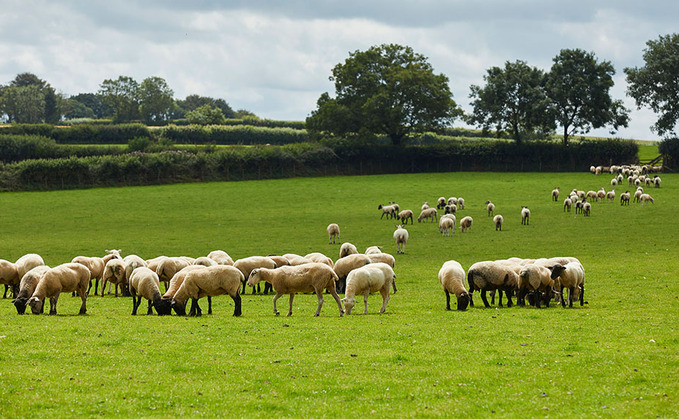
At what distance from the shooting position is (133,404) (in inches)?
420

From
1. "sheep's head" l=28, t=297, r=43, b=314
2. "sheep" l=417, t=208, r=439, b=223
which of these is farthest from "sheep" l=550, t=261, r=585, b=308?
"sheep" l=417, t=208, r=439, b=223

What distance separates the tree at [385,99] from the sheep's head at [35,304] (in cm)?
7749

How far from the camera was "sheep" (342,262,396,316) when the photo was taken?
19.1 meters

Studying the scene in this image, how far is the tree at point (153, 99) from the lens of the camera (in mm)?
169625

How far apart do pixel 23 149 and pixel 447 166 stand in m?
58.0

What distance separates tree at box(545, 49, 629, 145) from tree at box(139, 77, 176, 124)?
105 m

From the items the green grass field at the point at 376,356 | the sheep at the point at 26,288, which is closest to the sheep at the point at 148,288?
the green grass field at the point at 376,356

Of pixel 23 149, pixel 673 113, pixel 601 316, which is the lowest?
pixel 601 316

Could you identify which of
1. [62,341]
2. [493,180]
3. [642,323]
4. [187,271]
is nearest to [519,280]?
[642,323]

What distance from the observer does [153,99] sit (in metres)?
171

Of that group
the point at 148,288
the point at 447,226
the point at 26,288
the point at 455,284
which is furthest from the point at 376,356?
the point at 447,226

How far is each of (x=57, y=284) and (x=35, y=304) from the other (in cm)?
80

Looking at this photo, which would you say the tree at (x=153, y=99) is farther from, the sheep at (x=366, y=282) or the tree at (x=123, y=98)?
the sheep at (x=366, y=282)

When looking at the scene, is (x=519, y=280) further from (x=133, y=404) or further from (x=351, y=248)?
(x=133, y=404)
